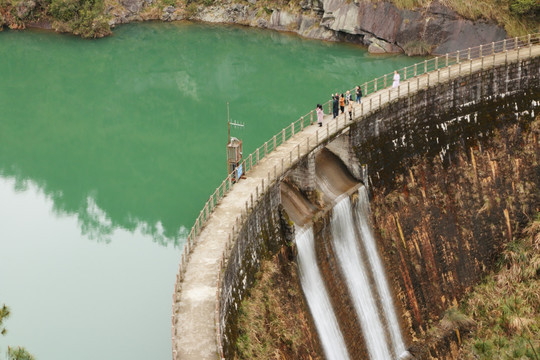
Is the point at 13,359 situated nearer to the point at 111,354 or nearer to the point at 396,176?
the point at 111,354

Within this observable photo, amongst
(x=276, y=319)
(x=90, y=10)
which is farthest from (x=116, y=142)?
(x=90, y=10)

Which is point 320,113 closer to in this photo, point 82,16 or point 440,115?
point 440,115

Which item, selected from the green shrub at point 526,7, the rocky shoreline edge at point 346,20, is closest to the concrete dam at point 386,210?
the green shrub at point 526,7

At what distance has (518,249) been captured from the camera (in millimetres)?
30703

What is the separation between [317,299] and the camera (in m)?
22.8

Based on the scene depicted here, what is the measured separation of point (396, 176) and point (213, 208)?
9686 millimetres

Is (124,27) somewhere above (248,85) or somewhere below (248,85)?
above

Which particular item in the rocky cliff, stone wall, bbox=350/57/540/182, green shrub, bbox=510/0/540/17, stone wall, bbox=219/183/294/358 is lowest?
stone wall, bbox=219/183/294/358

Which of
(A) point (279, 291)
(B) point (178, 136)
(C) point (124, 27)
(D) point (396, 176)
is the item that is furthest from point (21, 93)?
(A) point (279, 291)

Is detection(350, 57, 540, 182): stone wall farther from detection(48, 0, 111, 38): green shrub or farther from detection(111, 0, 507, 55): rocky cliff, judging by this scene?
detection(48, 0, 111, 38): green shrub

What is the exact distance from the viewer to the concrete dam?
20.4 meters

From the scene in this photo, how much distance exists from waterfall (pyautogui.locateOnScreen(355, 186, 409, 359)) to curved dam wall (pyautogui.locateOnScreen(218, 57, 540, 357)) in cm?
50

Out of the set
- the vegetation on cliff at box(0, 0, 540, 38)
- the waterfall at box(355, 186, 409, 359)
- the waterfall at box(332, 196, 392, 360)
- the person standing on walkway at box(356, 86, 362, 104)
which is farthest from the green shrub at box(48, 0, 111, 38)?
the waterfall at box(332, 196, 392, 360)

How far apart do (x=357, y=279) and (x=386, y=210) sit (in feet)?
13.0
